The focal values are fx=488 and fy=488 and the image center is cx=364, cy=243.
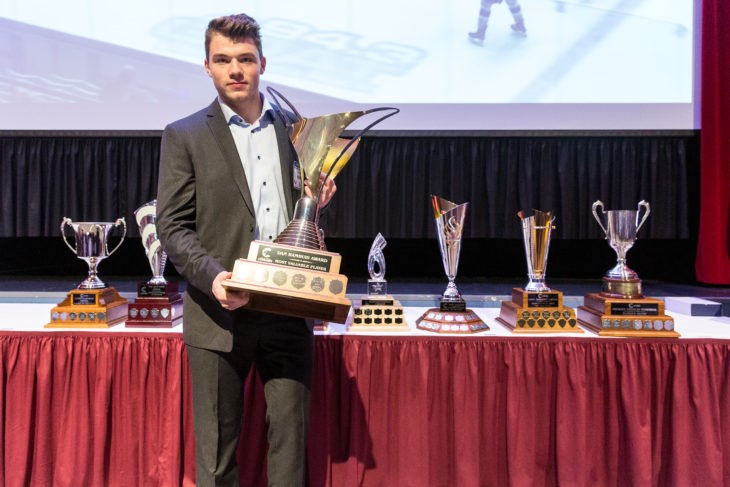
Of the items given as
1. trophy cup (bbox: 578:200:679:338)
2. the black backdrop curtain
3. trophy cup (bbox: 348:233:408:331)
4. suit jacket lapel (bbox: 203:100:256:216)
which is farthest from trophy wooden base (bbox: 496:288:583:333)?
the black backdrop curtain

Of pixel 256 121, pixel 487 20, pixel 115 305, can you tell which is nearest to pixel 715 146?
pixel 487 20

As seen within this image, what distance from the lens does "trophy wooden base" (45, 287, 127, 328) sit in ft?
5.92

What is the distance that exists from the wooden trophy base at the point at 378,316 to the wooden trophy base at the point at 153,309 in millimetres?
670

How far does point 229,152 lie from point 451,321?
1.00 meters

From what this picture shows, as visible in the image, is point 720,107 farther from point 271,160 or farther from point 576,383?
point 271,160

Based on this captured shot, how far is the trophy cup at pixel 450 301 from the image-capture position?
1.76 meters

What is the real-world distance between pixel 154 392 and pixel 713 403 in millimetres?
1921

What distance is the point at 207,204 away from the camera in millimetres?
1165

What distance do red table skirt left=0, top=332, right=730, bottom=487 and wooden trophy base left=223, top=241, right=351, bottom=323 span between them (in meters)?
0.69

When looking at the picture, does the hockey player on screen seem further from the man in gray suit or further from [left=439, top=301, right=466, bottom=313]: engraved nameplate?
the man in gray suit

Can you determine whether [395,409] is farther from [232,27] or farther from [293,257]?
[232,27]

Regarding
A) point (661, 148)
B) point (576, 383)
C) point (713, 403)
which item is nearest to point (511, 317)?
point (576, 383)

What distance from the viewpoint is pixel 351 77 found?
3.31 metres

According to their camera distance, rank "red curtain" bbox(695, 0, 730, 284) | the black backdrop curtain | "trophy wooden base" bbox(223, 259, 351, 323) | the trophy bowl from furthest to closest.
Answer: the black backdrop curtain
"red curtain" bbox(695, 0, 730, 284)
the trophy bowl
"trophy wooden base" bbox(223, 259, 351, 323)
